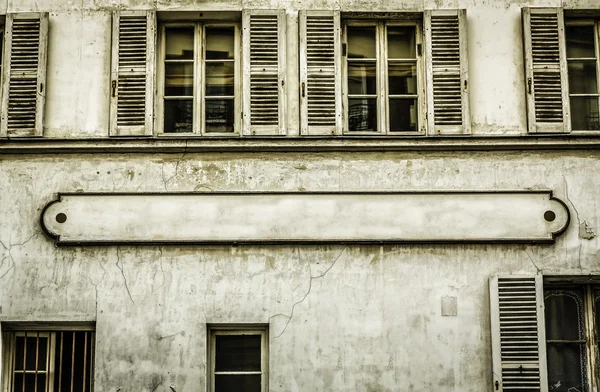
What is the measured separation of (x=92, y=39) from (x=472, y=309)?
517 cm

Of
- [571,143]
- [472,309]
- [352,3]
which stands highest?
[352,3]

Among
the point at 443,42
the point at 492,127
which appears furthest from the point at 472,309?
the point at 443,42

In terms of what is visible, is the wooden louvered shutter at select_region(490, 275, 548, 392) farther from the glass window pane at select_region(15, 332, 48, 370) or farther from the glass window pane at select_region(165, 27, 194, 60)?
the glass window pane at select_region(15, 332, 48, 370)

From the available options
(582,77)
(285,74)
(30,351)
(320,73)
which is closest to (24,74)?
(285,74)

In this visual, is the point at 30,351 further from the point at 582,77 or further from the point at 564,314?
the point at 582,77

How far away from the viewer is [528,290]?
8445mm

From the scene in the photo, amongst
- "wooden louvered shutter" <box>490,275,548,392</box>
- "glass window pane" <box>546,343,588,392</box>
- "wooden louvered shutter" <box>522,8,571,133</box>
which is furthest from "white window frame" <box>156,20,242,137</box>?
"glass window pane" <box>546,343,588,392</box>

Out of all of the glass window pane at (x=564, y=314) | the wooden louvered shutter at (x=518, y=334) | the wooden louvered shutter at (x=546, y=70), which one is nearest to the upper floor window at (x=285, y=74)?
the wooden louvered shutter at (x=546, y=70)

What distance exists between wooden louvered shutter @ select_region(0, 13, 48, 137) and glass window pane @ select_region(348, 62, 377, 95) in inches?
136

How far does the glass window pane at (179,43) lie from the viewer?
9.21 meters

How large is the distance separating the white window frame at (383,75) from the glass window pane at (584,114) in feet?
5.62

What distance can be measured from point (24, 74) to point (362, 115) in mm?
3821

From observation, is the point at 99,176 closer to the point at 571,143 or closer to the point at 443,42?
the point at 443,42

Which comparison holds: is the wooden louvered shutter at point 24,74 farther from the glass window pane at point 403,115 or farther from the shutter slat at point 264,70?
the glass window pane at point 403,115
